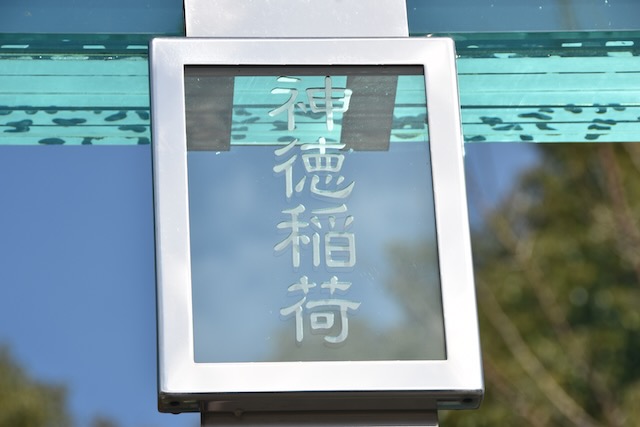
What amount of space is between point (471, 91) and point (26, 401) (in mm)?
5144

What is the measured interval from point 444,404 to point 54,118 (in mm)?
723

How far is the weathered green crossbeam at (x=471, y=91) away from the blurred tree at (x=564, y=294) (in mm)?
4097

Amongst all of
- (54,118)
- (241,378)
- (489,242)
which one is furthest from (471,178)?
(241,378)

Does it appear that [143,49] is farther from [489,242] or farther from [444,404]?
[489,242]

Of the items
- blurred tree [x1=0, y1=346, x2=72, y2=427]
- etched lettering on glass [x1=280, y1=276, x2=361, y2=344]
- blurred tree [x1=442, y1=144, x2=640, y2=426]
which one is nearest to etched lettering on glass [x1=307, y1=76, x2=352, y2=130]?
etched lettering on glass [x1=280, y1=276, x2=361, y2=344]

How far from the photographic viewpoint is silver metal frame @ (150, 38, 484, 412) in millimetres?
1308

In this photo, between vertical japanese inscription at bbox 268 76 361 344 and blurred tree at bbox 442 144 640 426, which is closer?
vertical japanese inscription at bbox 268 76 361 344

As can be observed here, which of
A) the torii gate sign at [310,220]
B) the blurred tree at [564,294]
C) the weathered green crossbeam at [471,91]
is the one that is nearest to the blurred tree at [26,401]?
the blurred tree at [564,294]

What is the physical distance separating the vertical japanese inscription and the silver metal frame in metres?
0.04

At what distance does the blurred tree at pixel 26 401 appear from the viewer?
6363mm

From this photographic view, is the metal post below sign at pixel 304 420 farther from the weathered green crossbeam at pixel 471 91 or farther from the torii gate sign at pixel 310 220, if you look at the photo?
the weathered green crossbeam at pixel 471 91

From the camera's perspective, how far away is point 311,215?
1.41m

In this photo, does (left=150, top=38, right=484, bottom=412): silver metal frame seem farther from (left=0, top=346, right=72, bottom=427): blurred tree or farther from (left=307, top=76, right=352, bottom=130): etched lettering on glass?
(left=0, top=346, right=72, bottom=427): blurred tree

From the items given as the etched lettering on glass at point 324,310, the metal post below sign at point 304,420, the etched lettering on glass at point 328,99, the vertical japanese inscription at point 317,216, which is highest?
the etched lettering on glass at point 328,99
